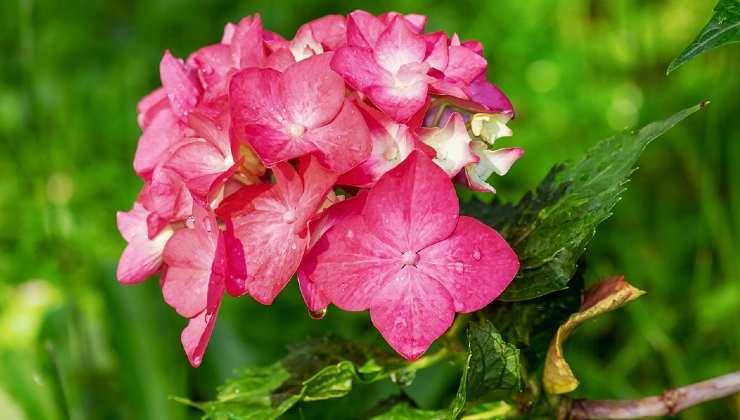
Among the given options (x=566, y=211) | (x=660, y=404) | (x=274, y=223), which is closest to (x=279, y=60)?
(x=274, y=223)

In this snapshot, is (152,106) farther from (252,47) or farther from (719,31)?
(719,31)

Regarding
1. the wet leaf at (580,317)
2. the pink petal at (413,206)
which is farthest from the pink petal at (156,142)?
the wet leaf at (580,317)

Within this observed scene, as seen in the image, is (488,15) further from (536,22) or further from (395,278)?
(395,278)

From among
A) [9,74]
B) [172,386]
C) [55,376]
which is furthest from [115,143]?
[55,376]

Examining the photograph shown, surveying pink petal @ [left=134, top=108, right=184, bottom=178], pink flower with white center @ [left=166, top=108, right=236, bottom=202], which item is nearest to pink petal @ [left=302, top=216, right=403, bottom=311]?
pink flower with white center @ [left=166, top=108, right=236, bottom=202]

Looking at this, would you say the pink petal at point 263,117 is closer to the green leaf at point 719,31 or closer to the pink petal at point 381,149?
the pink petal at point 381,149

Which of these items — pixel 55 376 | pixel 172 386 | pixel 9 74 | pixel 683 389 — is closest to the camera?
pixel 683 389
